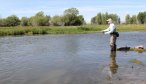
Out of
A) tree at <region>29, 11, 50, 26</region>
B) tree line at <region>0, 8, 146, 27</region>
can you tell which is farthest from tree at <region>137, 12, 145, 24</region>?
tree at <region>29, 11, 50, 26</region>

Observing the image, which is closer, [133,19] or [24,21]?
[24,21]

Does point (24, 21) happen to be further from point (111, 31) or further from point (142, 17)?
point (111, 31)

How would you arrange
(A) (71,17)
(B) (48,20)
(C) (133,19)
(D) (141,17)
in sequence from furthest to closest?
(C) (133,19) < (D) (141,17) < (B) (48,20) < (A) (71,17)

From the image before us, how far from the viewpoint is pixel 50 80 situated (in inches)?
484

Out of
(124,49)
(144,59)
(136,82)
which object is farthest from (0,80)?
(124,49)

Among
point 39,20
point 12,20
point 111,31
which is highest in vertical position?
point 12,20

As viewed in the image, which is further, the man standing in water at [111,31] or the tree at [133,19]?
the tree at [133,19]

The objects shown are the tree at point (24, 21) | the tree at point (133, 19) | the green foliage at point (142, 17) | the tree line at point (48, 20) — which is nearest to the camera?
the tree line at point (48, 20)

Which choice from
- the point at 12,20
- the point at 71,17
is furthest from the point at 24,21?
the point at 71,17

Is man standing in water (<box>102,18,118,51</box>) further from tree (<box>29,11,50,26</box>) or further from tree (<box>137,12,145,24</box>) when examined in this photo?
tree (<box>137,12,145,24</box>)

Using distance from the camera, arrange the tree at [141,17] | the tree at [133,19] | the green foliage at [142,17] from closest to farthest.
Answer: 1. the green foliage at [142,17]
2. the tree at [141,17]
3. the tree at [133,19]

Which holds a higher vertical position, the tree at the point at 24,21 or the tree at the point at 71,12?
the tree at the point at 71,12

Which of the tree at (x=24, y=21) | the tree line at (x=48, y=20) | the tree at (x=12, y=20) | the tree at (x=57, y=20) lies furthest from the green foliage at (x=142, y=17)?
the tree at (x=12, y=20)

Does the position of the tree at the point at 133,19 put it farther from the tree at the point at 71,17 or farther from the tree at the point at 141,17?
the tree at the point at 71,17
